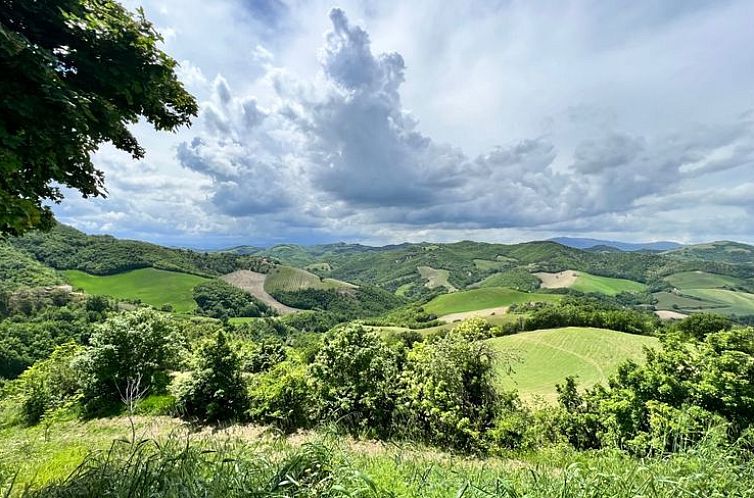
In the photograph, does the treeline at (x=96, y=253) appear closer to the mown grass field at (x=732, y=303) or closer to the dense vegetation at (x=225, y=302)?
the dense vegetation at (x=225, y=302)

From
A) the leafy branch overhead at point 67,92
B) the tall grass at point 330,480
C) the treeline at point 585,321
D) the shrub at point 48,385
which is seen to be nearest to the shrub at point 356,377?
the leafy branch overhead at point 67,92

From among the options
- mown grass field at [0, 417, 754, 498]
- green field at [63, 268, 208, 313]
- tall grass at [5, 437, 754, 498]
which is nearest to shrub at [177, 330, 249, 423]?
mown grass field at [0, 417, 754, 498]

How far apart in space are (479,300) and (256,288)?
10480 cm

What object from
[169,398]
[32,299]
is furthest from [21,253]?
[169,398]

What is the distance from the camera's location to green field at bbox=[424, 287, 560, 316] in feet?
443

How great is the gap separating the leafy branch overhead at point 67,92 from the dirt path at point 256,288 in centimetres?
15315

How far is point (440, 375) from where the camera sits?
53.7ft

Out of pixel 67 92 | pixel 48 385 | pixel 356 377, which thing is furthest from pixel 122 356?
pixel 67 92

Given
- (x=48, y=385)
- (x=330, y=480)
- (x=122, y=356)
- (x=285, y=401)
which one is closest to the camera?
(x=330, y=480)

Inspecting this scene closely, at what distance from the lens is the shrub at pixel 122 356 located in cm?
2123

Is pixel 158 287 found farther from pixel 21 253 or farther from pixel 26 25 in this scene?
pixel 26 25

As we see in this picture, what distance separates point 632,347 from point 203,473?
7250 centimetres

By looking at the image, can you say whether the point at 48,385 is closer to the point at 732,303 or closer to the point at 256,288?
the point at 256,288

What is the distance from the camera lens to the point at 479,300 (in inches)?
5684
